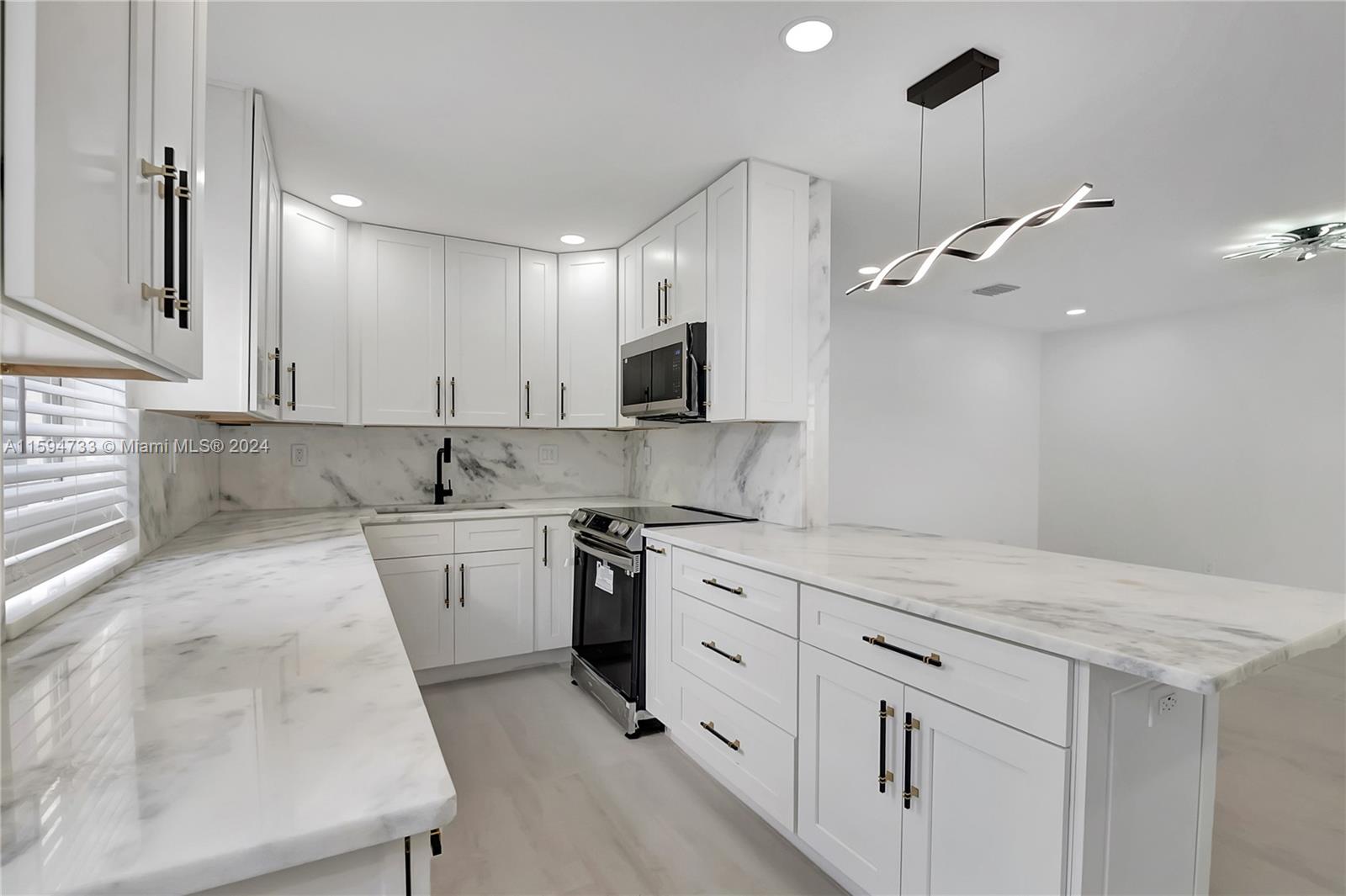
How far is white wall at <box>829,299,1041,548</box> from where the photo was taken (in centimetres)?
514

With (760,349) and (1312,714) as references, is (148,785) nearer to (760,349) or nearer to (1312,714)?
(760,349)

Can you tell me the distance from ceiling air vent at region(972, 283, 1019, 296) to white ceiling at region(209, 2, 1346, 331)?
102cm

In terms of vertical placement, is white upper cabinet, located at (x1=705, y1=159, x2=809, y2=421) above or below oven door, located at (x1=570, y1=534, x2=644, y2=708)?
above

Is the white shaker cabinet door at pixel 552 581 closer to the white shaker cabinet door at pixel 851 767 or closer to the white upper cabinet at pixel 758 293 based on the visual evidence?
the white upper cabinet at pixel 758 293

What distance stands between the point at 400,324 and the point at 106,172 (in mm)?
2768

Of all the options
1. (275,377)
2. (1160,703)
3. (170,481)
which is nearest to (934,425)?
(1160,703)

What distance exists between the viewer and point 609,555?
117 inches

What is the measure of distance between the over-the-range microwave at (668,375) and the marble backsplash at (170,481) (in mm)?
1873

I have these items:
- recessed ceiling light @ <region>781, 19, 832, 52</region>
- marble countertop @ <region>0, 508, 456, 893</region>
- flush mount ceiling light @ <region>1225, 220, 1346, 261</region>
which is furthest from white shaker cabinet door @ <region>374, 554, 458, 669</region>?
flush mount ceiling light @ <region>1225, 220, 1346, 261</region>

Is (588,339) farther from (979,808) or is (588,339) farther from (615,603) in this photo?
(979,808)

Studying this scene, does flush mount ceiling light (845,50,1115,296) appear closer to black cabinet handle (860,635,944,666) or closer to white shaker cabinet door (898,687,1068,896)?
black cabinet handle (860,635,944,666)

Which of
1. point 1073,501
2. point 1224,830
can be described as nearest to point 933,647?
point 1224,830

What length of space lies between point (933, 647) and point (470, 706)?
2353 millimetres

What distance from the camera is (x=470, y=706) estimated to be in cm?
302
